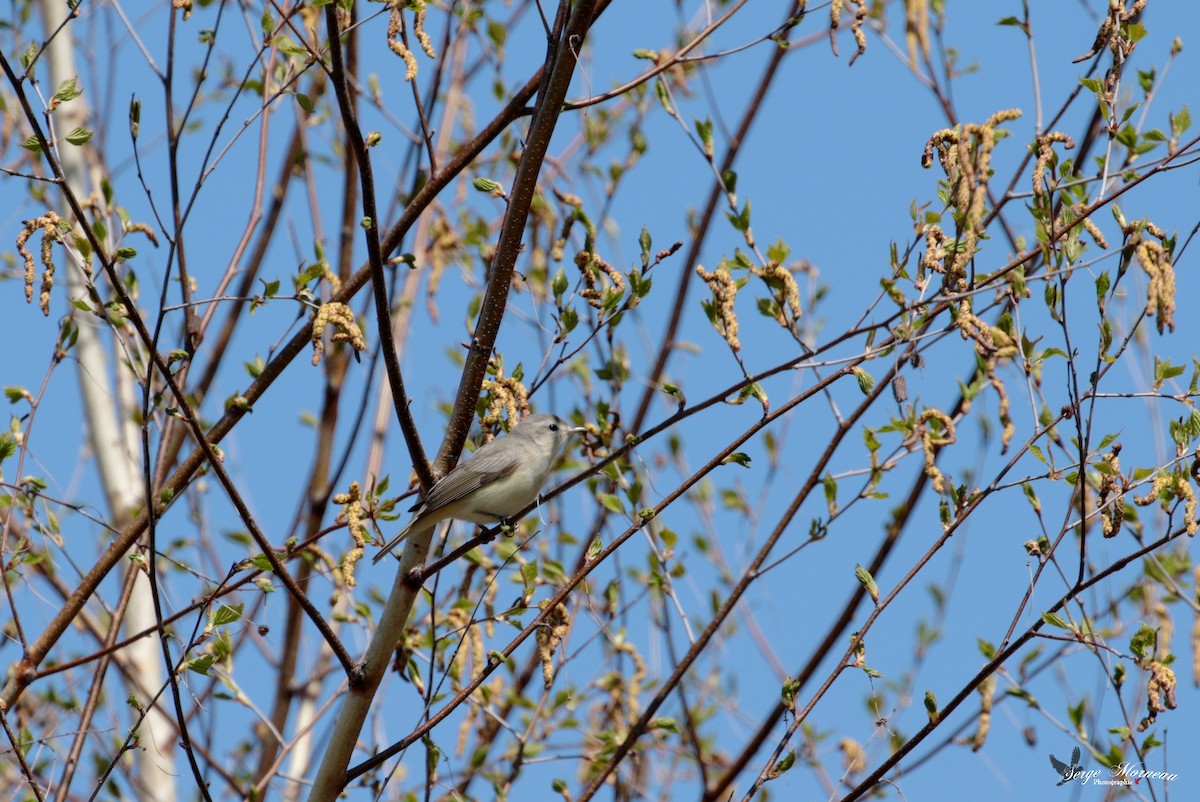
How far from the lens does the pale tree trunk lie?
19.5 ft

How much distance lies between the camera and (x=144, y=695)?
5590 millimetres

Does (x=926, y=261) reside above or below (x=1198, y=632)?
above

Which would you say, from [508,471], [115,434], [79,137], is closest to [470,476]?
[508,471]

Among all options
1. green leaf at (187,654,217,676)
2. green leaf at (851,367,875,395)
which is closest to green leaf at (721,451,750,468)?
green leaf at (851,367,875,395)

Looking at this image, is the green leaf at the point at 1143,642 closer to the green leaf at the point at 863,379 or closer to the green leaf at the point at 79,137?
the green leaf at the point at 863,379

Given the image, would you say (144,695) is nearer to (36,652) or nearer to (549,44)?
(36,652)

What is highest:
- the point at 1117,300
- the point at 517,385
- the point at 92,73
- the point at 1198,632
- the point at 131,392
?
the point at 92,73

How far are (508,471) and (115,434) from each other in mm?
2383

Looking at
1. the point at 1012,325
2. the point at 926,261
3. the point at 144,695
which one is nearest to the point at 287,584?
the point at 926,261

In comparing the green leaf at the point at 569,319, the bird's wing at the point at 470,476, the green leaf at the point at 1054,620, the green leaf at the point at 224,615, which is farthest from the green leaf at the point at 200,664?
the green leaf at the point at 1054,620

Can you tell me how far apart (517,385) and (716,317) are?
0.62 meters

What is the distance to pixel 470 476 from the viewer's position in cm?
503

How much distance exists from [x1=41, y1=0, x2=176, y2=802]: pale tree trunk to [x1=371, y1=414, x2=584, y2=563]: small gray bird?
1660mm

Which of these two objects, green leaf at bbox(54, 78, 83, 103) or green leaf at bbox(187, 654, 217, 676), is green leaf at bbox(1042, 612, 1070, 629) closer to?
green leaf at bbox(187, 654, 217, 676)
